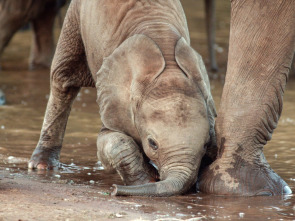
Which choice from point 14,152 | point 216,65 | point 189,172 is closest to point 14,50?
A: point 216,65

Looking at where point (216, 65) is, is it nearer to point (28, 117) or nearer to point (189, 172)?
point (28, 117)

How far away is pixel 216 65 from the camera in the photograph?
Result: 1259 cm

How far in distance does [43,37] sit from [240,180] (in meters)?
8.00

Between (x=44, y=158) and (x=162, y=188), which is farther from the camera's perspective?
(x=44, y=158)

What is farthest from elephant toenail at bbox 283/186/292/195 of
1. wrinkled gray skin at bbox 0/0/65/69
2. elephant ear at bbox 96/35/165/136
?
wrinkled gray skin at bbox 0/0/65/69

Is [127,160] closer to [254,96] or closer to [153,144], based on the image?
[153,144]

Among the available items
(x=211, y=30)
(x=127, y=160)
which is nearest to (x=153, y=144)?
(x=127, y=160)

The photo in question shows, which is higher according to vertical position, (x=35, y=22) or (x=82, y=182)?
(x=35, y=22)

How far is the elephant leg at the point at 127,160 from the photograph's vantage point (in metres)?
4.65

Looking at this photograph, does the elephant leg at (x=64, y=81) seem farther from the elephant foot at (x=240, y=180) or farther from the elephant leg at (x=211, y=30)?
the elephant leg at (x=211, y=30)

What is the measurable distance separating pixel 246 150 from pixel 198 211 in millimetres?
732

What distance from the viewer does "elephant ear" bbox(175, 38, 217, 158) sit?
477 centimetres

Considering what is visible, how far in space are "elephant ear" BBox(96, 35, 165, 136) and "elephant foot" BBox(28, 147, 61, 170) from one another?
99 cm

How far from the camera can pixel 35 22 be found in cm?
1202
